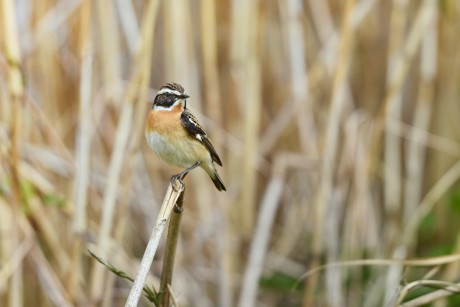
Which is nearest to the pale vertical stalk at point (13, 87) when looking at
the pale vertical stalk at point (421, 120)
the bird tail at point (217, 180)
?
the bird tail at point (217, 180)

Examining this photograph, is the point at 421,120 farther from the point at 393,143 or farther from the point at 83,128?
the point at 83,128

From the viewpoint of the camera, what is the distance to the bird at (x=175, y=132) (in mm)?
2012

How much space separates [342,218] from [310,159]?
0.38 m

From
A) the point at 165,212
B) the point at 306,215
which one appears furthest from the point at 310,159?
the point at 165,212

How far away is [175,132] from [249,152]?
105cm

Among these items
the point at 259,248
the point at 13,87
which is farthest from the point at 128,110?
the point at 259,248

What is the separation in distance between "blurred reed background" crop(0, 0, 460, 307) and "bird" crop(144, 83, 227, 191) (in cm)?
43

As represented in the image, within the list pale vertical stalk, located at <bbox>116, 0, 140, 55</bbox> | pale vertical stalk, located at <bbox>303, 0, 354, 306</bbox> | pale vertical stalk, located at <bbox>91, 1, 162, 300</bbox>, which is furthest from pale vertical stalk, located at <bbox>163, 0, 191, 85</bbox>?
pale vertical stalk, located at <bbox>303, 0, 354, 306</bbox>

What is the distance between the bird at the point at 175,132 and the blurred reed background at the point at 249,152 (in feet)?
1.43

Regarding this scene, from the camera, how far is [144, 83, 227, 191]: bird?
2.01 m

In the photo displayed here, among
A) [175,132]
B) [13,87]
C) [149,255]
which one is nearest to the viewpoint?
[149,255]

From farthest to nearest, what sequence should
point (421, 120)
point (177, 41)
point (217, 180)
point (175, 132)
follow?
point (421, 120)
point (177, 41)
point (217, 180)
point (175, 132)

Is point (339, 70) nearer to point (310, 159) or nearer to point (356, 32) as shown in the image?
point (310, 159)

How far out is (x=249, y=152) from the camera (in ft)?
10.0
